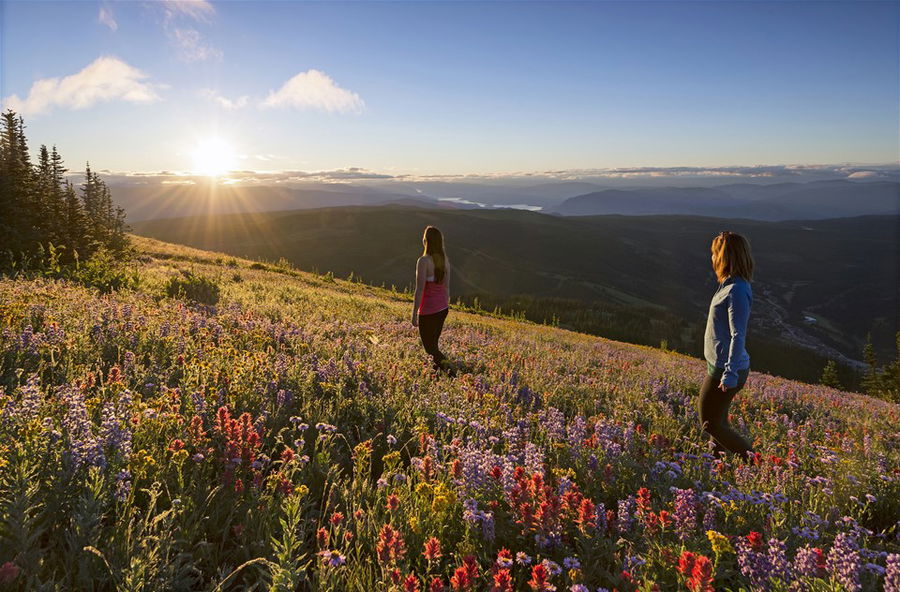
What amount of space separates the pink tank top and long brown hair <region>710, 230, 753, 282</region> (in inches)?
173

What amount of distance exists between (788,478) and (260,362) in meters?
5.67

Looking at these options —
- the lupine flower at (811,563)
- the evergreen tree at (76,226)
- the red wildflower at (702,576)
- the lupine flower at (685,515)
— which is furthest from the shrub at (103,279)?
the lupine flower at (811,563)

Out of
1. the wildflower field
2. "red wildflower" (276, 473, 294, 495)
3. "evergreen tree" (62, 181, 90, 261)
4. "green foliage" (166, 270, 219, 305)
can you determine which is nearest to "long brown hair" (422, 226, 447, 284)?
the wildflower field

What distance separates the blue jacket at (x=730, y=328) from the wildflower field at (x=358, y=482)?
1.07 m

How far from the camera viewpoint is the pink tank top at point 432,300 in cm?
847

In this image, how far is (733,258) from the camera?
18.8ft

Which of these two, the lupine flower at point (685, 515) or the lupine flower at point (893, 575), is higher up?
the lupine flower at point (893, 575)

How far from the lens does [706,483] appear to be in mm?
4211

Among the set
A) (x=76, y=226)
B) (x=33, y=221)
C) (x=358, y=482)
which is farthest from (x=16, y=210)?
(x=358, y=482)

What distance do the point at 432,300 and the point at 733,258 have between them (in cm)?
478

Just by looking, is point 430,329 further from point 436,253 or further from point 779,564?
point 779,564

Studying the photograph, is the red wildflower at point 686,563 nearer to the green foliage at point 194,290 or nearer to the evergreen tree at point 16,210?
the green foliage at point 194,290

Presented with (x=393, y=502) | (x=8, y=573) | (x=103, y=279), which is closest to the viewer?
(x=8, y=573)

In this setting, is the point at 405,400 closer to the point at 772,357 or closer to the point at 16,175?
the point at 16,175
